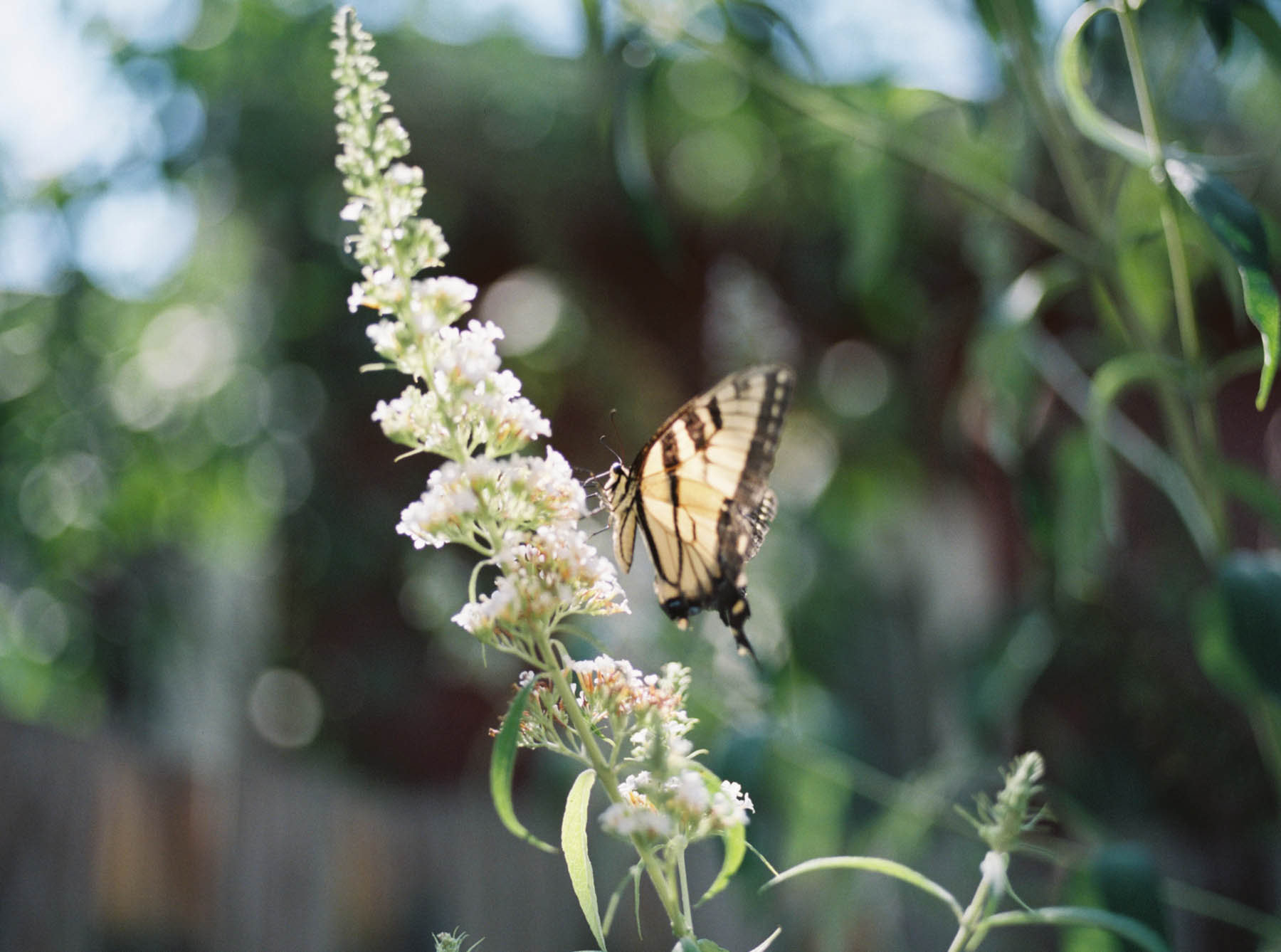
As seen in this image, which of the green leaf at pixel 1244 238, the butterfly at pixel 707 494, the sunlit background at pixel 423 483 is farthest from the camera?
the sunlit background at pixel 423 483

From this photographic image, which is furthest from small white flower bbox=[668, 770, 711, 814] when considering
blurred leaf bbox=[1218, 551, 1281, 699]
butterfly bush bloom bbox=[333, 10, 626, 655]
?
blurred leaf bbox=[1218, 551, 1281, 699]

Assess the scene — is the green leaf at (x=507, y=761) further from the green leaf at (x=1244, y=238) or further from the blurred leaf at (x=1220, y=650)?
the blurred leaf at (x=1220, y=650)

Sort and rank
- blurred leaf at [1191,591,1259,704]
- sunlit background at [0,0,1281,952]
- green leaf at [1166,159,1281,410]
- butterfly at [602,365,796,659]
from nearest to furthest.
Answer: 1. green leaf at [1166,159,1281,410]
2. butterfly at [602,365,796,659]
3. blurred leaf at [1191,591,1259,704]
4. sunlit background at [0,0,1281,952]

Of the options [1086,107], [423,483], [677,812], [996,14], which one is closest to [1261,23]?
[1086,107]

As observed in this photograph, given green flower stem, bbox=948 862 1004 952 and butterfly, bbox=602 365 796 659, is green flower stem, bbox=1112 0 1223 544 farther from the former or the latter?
green flower stem, bbox=948 862 1004 952

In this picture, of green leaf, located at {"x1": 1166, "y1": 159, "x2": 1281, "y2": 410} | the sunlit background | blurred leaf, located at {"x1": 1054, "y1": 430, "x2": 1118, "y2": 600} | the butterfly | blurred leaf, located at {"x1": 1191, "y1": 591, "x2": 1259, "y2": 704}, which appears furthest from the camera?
the sunlit background

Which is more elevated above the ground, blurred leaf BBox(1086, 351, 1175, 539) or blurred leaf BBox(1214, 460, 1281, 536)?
blurred leaf BBox(1086, 351, 1175, 539)

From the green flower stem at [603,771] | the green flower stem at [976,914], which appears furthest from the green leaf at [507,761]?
the green flower stem at [976,914]
